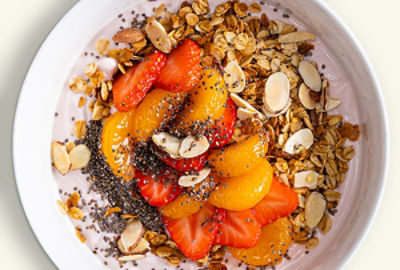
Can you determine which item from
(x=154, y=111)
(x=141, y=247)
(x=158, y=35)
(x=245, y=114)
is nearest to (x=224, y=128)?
(x=245, y=114)

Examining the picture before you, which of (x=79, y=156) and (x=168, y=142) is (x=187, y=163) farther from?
(x=79, y=156)

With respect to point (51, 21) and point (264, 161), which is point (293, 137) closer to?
point (264, 161)

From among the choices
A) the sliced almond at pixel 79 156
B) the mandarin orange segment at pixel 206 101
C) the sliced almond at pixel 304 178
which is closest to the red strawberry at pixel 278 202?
the sliced almond at pixel 304 178

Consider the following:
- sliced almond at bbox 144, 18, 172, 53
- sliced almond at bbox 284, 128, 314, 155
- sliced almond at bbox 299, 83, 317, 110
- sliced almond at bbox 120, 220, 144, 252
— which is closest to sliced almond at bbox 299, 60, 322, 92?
sliced almond at bbox 299, 83, 317, 110

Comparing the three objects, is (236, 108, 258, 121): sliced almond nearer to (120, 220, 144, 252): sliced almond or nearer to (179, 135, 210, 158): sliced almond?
(179, 135, 210, 158): sliced almond

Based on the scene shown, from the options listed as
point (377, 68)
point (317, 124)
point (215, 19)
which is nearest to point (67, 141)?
point (215, 19)

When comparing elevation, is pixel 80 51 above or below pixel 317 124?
below

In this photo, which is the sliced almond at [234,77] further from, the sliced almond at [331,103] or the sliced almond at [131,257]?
the sliced almond at [131,257]
